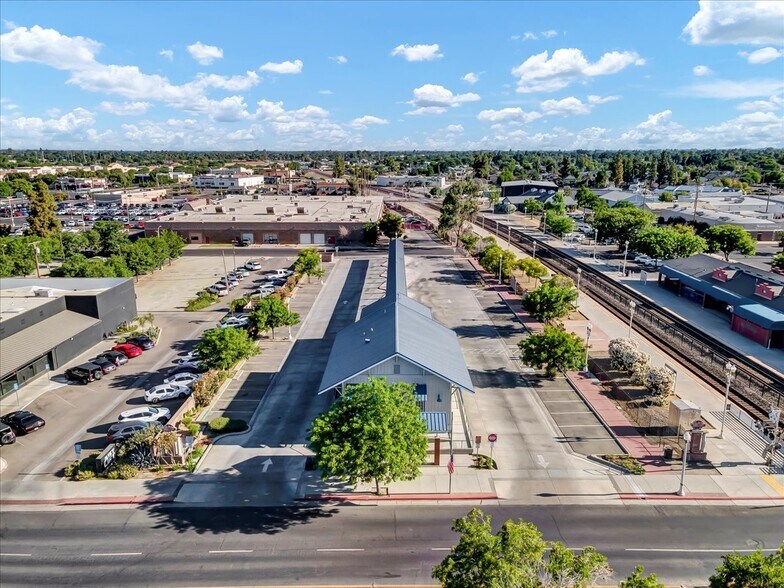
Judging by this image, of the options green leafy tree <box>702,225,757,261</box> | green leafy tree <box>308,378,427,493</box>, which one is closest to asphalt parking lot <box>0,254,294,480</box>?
green leafy tree <box>308,378,427,493</box>

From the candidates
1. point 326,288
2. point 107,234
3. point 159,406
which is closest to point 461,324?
point 326,288

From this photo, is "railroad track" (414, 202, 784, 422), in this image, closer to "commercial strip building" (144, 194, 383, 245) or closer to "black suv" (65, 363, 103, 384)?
"commercial strip building" (144, 194, 383, 245)

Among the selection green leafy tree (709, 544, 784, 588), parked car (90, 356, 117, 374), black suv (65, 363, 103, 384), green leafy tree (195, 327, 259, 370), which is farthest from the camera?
parked car (90, 356, 117, 374)

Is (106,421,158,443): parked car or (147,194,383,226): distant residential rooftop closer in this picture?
(106,421,158,443): parked car

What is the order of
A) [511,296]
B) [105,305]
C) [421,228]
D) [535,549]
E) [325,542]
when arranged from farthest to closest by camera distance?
[421,228] < [511,296] < [105,305] < [325,542] < [535,549]

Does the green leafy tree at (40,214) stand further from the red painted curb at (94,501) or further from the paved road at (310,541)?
the paved road at (310,541)

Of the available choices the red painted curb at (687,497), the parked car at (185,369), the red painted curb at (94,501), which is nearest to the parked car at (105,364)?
the parked car at (185,369)

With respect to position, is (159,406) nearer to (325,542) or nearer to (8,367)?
(8,367)
